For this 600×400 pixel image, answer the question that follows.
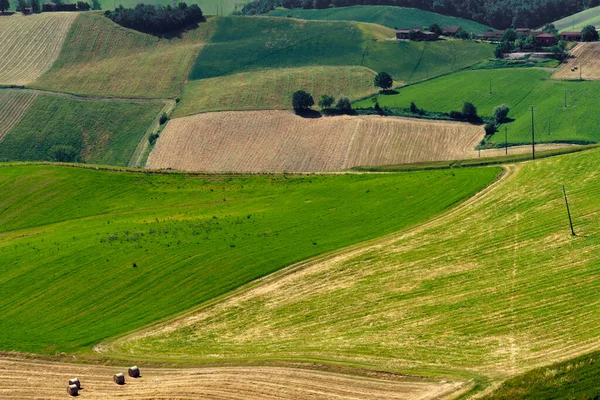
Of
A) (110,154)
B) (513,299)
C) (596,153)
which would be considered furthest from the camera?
(110,154)

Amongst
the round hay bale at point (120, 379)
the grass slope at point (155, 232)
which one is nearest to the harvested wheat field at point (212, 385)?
the round hay bale at point (120, 379)

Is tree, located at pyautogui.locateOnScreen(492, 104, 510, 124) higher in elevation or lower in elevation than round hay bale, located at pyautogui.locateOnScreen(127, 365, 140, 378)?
lower

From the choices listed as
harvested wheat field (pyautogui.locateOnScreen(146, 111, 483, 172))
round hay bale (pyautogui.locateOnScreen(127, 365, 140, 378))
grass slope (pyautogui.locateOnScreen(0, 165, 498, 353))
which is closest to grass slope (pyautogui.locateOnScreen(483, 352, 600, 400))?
round hay bale (pyautogui.locateOnScreen(127, 365, 140, 378))

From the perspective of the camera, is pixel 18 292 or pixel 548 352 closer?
pixel 548 352

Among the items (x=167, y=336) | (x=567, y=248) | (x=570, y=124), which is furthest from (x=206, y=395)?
(x=570, y=124)

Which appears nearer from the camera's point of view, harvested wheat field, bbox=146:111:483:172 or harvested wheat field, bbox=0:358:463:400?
harvested wheat field, bbox=0:358:463:400

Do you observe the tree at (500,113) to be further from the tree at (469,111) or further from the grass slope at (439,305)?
the grass slope at (439,305)

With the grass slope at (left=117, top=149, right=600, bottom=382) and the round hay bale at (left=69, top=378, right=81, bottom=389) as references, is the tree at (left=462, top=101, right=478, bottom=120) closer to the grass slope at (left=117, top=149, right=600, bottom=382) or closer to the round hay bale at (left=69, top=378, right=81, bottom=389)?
the grass slope at (left=117, top=149, right=600, bottom=382)

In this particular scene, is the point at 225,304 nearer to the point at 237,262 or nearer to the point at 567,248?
the point at 237,262
